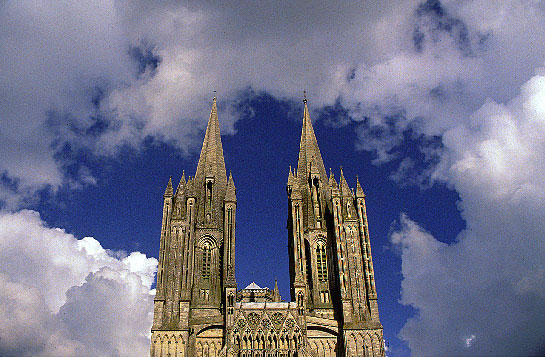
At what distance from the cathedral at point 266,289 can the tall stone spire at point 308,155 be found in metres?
0.33

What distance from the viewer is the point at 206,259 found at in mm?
50094

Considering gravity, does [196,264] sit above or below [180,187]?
below

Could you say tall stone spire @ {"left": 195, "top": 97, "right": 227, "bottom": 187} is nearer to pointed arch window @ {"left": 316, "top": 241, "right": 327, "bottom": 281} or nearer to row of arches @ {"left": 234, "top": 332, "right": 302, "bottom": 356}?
pointed arch window @ {"left": 316, "top": 241, "right": 327, "bottom": 281}

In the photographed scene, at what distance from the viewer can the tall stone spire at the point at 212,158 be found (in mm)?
56009

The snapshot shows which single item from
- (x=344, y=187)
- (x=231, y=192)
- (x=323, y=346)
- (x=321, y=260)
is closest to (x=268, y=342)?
(x=323, y=346)

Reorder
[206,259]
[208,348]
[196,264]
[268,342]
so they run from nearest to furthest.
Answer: [268,342] < [208,348] < [196,264] < [206,259]

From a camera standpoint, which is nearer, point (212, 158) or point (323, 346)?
point (323, 346)

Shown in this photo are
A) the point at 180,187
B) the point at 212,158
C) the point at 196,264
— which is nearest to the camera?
the point at 196,264

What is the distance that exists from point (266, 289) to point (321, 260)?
7.34 m

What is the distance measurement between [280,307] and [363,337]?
7.10 metres

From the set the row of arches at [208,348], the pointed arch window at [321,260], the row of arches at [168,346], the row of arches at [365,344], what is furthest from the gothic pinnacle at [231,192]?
the row of arches at [365,344]

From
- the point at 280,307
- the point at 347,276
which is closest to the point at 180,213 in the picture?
the point at 280,307

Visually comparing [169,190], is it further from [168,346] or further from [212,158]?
[168,346]

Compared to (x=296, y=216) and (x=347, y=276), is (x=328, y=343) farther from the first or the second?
(x=296, y=216)
